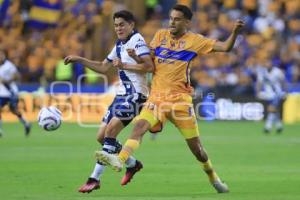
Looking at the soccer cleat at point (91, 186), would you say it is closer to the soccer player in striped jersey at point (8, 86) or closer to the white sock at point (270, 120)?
the soccer player in striped jersey at point (8, 86)

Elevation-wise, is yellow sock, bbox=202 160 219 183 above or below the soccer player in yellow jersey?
below

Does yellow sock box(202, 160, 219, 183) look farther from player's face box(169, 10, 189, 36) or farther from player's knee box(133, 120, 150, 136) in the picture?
player's face box(169, 10, 189, 36)

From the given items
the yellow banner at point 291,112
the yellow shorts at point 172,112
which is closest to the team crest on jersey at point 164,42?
the yellow shorts at point 172,112

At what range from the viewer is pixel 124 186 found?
46.0 ft

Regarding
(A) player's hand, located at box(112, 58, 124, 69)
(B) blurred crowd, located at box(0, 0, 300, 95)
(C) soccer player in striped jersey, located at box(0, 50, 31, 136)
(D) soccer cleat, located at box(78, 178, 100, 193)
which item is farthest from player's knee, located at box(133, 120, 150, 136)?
(B) blurred crowd, located at box(0, 0, 300, 95)

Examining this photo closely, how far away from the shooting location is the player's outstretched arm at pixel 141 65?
495 inches

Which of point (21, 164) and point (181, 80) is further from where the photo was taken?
point (21, 164)

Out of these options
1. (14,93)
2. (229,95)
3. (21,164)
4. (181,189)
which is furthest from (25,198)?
(229,95)

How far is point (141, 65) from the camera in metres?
12.6

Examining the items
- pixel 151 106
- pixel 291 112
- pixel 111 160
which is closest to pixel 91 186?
pixel 111 160

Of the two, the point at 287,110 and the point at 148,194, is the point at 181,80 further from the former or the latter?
the point at 287,110

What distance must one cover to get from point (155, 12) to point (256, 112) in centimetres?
694

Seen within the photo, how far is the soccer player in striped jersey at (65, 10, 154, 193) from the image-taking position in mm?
12617

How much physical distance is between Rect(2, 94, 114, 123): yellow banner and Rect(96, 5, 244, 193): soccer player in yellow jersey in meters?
20.3
